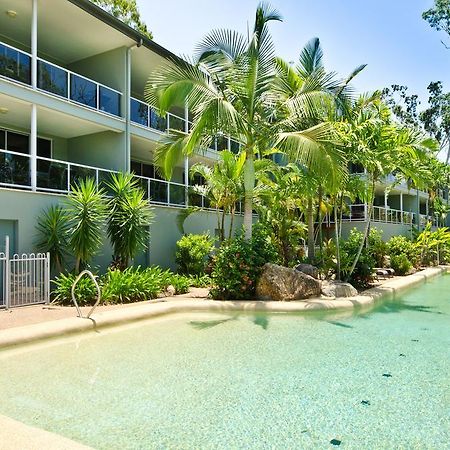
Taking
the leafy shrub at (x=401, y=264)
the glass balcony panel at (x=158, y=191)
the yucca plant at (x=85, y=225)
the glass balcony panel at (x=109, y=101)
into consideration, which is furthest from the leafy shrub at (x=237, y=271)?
the leafy shrub at (x=401, y=264)

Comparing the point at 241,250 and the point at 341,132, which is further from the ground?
the point at 341,132

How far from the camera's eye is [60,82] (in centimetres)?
1320

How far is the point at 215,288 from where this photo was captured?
37.3 ft

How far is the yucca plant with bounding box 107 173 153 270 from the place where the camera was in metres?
12.3

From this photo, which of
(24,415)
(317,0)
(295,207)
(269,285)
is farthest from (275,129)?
(24,415)

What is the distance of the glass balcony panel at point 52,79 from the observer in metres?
12.7

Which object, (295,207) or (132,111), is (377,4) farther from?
(132,111)

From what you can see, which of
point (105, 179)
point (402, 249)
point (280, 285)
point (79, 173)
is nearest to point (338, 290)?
point (280, 285)

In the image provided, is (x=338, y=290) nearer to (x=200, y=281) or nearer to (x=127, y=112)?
(x=200, y=281)

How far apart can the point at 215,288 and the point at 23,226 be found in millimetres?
5305

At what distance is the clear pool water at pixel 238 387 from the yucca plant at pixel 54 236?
4.17 m

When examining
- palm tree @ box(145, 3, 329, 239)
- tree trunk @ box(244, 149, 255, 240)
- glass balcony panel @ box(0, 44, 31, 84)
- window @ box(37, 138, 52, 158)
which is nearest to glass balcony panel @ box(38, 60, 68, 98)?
glass balcony panel @ box(0, 44, 31, 84)

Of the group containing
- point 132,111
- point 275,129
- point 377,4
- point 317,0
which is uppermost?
point 377,4

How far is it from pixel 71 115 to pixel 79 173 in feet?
6.04
